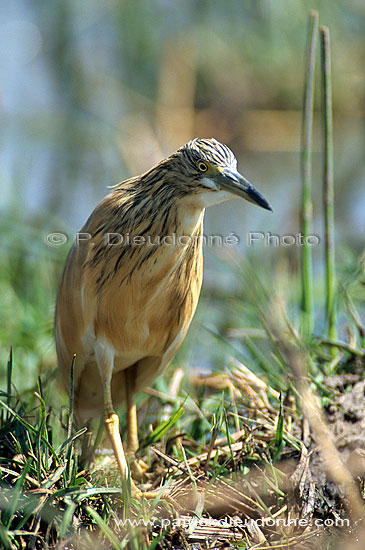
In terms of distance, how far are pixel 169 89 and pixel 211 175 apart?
6865 millimetres

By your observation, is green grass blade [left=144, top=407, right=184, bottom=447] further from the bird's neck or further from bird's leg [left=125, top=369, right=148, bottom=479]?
the bird's neck

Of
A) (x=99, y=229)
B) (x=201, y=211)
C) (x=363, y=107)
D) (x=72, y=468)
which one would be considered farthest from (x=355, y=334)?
(x=363, y=107)

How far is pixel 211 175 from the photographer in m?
2.80

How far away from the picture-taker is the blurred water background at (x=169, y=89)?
27.8 ft

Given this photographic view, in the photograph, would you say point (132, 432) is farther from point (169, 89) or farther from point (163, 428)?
point (169, 89)

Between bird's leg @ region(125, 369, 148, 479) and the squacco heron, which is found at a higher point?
the squacco heron

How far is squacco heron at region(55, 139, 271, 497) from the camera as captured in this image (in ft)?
9.41

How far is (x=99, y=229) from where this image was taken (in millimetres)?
3191

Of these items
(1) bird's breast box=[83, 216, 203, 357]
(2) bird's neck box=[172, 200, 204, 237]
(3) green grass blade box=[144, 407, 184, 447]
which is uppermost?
(2) bird's neck box=[172, 200, 204, 237]

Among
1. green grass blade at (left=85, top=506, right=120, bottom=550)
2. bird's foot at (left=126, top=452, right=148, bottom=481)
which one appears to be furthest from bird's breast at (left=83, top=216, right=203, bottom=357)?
green grass blade at (left=85, top=506, right=120, bottom=550)

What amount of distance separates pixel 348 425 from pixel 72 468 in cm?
122

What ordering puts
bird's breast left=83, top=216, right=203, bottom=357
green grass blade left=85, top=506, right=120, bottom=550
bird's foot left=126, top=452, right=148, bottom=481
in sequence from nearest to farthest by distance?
1. green grass blade left=85, top=506, right=120, bottom=550
2. bird's breast left=83, top=216, right=203, bottom=357
3. bird's foot left=126, top=452, right=148, bottom=481

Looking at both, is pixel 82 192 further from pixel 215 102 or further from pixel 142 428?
pixel 142 428

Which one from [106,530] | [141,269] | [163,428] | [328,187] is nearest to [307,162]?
[328,187]
